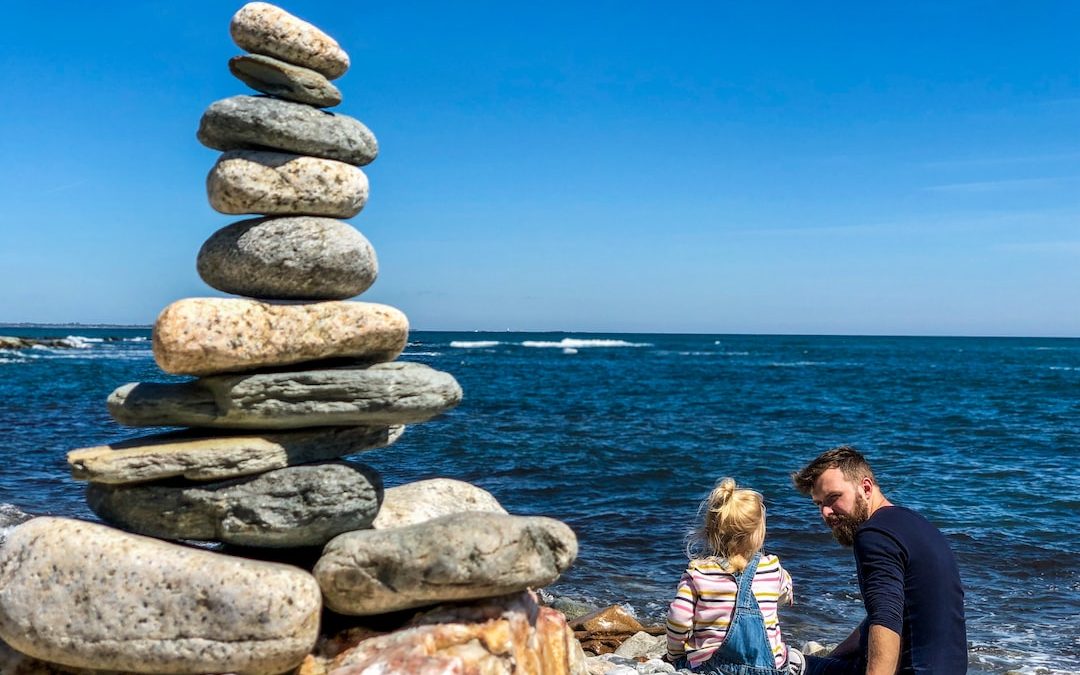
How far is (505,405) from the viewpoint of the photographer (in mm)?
36219

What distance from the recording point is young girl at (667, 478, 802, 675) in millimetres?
6176

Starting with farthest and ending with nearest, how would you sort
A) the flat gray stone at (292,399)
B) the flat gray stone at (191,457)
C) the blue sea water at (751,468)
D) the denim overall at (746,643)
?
the blue sea water at (751,468) → the flat gray stone at (292,399) → the denim overall at (746,643) → the flat gray stone at (191,457)

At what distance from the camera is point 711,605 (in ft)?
20.6

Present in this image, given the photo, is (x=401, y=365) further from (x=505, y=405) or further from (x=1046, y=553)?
(x=505, y=405)

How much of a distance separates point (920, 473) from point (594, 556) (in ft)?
35.8

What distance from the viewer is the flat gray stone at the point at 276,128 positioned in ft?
21.4

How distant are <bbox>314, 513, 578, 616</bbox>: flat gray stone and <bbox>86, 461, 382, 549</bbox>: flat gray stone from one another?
0.32 m

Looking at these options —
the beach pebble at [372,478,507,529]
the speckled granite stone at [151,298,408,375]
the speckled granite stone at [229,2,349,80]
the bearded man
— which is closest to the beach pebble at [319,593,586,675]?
the beach pebble at [372,478,507,529]

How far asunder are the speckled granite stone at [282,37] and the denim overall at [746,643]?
473 cm

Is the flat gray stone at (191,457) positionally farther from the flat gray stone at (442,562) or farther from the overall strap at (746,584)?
the overall strap at (746,584)

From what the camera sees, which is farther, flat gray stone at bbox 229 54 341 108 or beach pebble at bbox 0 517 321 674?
flat gray stone at bbox 229 54 341 108

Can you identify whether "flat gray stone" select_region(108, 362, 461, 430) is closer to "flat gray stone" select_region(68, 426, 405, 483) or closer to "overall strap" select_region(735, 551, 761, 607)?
"flat gray stone" select_region(68, 426, 405, 483)

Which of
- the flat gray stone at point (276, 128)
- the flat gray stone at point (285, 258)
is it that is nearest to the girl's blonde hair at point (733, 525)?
the flat gray stone at point (285, 258)

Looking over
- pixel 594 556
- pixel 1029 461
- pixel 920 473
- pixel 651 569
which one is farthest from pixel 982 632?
pixel 1029 461
